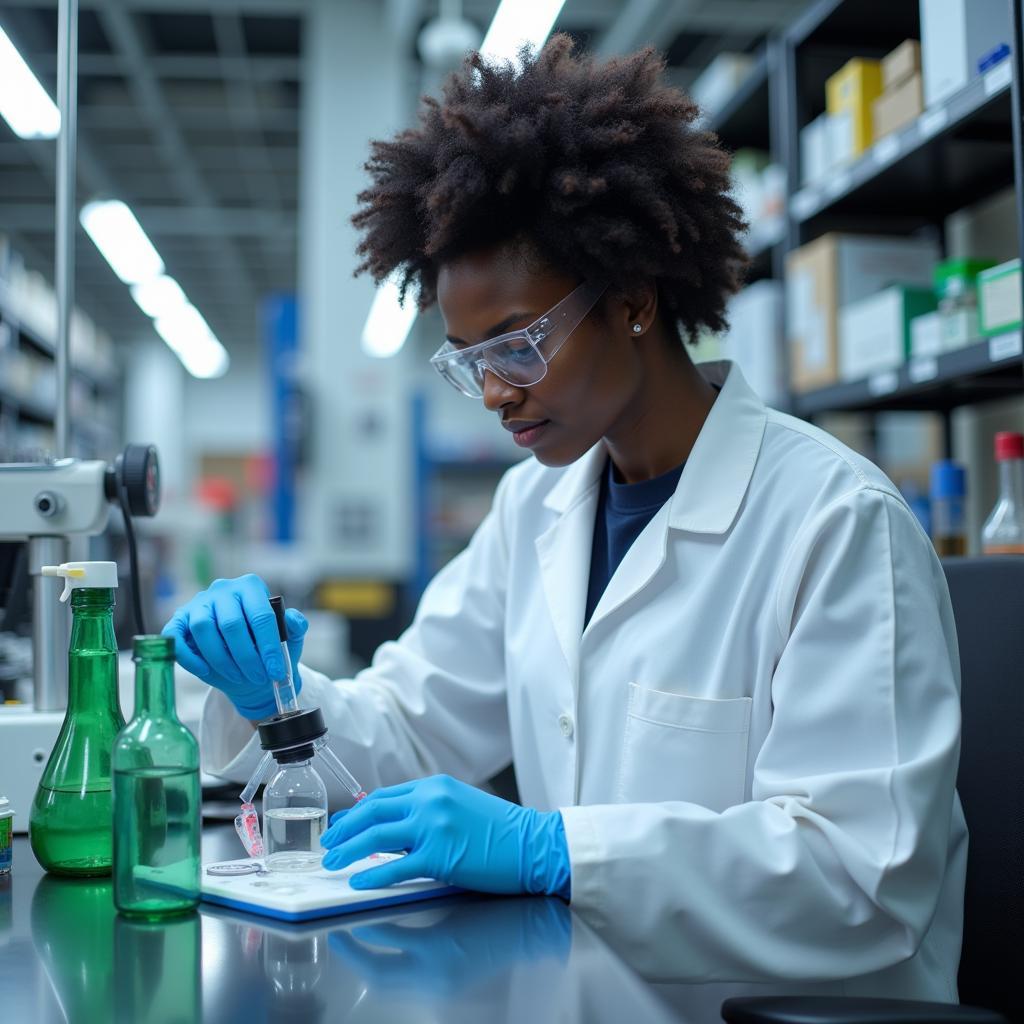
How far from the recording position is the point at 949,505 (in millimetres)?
1903

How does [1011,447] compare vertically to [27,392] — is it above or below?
below

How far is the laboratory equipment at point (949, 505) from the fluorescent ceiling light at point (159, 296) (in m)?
9.09

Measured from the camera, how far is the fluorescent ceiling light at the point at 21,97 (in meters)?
1.78

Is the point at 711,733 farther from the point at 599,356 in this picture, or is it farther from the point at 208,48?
the point at 208,48

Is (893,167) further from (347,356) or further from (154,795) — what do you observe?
(347,356)

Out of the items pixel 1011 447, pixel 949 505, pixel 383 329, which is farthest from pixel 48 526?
pixel 383 329

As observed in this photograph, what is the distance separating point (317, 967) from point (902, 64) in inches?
83.7

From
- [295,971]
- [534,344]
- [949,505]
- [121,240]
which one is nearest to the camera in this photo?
[295,971]

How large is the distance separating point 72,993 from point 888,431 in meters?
3.22

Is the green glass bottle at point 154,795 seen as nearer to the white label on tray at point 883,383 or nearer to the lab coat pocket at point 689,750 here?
the lab coat pocket at point 689,750

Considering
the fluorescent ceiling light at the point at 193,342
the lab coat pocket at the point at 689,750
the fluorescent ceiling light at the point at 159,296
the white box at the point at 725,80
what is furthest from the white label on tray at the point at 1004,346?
the fluorescent ceiling light at the point at 193,342

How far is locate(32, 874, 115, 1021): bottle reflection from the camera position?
2.27 feet

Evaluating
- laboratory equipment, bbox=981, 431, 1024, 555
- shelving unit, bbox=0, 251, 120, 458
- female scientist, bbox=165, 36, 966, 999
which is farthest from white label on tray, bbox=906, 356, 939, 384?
shelving unit, bbox=0, 251, 120, 458

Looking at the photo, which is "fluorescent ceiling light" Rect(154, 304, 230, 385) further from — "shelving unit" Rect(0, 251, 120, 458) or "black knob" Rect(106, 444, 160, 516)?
"black knob" Rect(106, 444, 160, 516)
